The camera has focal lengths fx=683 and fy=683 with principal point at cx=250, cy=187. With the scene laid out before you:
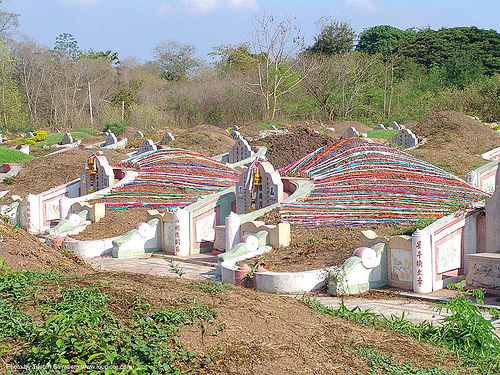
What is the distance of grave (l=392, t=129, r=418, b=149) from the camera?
80.6 feet

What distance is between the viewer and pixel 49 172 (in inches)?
931

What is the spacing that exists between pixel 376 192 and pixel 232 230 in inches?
122

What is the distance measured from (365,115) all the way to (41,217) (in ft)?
103

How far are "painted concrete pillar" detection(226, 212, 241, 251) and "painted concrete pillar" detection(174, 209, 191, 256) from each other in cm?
157

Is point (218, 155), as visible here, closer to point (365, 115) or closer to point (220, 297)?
point (220, 297)

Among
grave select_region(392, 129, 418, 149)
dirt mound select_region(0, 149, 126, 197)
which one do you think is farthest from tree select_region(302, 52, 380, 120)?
dirt mound select_region(0, 149, 126, 197)

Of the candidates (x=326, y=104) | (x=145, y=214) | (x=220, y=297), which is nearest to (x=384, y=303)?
(x=220, y=297)

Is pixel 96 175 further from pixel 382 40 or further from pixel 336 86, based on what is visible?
pixel 382 40

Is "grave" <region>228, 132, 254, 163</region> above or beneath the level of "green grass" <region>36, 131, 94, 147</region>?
beneath

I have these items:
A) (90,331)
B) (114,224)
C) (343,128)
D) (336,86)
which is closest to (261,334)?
(90,331)

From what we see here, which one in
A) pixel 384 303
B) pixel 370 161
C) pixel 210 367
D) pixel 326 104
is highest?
pixel 326 104

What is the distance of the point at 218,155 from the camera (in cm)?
2612

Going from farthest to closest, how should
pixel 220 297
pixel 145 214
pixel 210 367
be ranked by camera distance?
pixel 145 214, pixel 220 297, pixel 210 367

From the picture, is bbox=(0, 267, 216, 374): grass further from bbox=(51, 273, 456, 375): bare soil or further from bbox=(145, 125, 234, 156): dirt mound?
bbox=(145, 125, 234, 156): dirt mound
